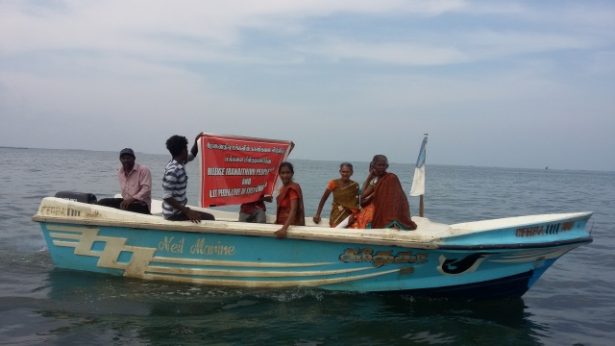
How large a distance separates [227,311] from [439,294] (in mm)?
2317

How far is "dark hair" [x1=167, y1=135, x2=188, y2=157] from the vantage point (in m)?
5.87

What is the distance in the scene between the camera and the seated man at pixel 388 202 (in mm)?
5801

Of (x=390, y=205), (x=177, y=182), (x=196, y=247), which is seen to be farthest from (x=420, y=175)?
(x=177, y=182)

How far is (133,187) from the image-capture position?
661 cm

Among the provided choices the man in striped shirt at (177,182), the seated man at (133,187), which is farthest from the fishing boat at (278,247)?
the seated man at (133,187)

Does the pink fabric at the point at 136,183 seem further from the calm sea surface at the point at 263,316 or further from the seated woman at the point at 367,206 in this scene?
the seated woman at the point at 367,206

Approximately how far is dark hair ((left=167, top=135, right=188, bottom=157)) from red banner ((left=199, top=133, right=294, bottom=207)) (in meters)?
0.22

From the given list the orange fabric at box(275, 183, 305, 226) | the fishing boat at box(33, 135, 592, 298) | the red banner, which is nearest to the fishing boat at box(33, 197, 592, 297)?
the fishing boat at box(33, 135, 592, 298)

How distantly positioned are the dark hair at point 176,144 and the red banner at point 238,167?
0.71 feet

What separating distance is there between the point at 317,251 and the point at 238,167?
4.77 ft

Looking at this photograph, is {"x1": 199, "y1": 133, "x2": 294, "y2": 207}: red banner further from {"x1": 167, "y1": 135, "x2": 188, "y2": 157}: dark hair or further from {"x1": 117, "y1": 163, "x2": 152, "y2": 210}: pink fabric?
{"x1": 117, "y1": 163, "x2": 152, "y2": 210}: pink fabric

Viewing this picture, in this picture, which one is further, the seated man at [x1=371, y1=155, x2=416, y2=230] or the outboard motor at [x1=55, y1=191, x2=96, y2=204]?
the outboard motor at [x1=55, y1=191, x2=96, y2=204]

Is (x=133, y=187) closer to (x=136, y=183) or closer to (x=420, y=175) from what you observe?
(x=136, y=183)

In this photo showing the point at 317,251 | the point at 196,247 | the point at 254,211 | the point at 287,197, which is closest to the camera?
the point at 317,251
